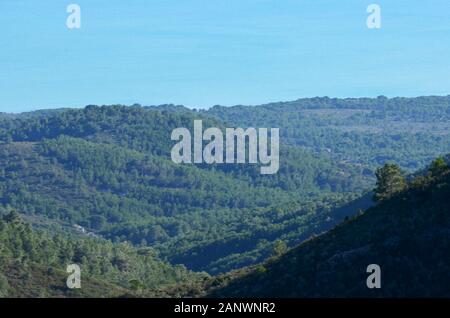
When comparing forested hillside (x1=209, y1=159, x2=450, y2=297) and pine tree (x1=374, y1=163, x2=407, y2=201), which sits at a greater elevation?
pine tree (x1=374, y1=163, x2=407, y2=201)

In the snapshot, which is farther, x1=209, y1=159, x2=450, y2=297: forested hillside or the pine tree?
the pine tree

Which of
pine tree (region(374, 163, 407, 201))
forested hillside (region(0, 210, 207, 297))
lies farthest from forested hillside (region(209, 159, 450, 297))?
forested hillside (region(0, 210, 207, 297))

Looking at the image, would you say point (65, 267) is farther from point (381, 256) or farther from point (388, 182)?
point (381, 256)

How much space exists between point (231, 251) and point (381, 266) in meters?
143

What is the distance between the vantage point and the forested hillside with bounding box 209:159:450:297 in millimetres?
50281

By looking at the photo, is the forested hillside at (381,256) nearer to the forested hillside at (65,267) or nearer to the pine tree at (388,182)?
the pine tree at (388,182)

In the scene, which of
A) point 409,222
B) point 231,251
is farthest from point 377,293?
point 231,251

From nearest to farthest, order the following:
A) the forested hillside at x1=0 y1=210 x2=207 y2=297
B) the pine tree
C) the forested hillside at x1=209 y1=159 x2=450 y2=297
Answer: the forested hillside at x1=209 y1=159 x2=450 y2=297
the pine tree
the forested hillside at x1=0 y1=210 x2=207 y2=297

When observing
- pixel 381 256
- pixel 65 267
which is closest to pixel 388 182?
pixel 381 256

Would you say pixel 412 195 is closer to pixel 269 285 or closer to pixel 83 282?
pixel 269 285

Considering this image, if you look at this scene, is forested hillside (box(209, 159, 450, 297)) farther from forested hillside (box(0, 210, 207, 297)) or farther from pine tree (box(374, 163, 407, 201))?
forested hillside (box(0, 210, 207, 297))

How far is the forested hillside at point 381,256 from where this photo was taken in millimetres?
50281

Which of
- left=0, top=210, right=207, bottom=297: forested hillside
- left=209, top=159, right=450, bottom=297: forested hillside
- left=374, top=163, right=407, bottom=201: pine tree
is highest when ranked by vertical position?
left=374, top=163, right=407, bottom=201: pine tree

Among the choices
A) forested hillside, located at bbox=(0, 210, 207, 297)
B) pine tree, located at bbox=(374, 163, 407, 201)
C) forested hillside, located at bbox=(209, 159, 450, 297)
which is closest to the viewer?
forested hillside, located at bbox=(209, 159, 450, 297)
